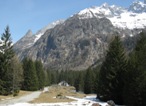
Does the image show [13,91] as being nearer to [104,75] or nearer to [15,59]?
[15,59]

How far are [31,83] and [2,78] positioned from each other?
103ft

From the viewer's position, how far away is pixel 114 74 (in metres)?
52.5

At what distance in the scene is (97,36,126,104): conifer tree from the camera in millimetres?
51906

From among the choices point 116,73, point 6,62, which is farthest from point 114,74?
point 6,62

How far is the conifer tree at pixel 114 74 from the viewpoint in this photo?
170 feet

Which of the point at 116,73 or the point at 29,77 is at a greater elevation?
the point at 29,77

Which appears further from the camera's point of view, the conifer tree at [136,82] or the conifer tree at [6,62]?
the conifer tree at [6,62]

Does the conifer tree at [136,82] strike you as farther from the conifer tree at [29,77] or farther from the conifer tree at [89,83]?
the conifer tree at [89,83]

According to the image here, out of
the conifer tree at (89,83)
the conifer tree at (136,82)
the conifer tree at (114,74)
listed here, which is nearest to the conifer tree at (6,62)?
the conifer tree at (114,74)

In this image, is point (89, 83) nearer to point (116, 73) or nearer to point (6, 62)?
point (6, 62)

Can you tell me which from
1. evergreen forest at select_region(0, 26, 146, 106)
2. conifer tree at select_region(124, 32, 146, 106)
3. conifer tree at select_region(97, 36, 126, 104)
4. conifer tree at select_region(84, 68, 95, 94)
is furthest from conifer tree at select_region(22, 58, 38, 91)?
conifer tree at select_region(124, 32, 146, 106)

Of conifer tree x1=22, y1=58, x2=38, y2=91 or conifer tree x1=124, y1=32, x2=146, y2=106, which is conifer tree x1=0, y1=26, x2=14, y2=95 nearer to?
conifer tree x1=22, y1=58, x2=38, y2=91

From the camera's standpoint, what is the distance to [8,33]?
228ft

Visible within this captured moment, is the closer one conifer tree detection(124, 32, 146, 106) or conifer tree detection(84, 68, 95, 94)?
conifer tree detection(124, 32, 146, 106)
